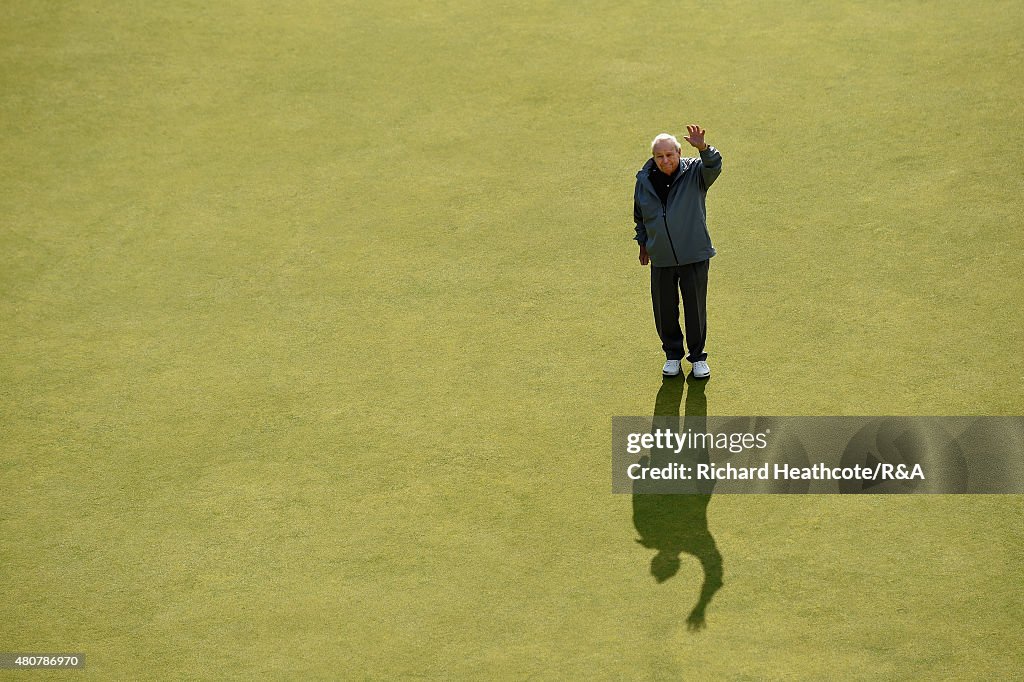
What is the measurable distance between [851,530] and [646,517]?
3.59 feet

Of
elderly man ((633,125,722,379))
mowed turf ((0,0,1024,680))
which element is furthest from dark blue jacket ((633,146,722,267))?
mowed turf ((0,0,1024,680))

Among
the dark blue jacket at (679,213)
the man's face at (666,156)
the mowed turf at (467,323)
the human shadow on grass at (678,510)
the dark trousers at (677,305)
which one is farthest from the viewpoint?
the dark trousers at (677,305)

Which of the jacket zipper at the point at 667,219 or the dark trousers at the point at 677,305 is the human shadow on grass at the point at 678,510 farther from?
the jacket zipper at the point at 667,219

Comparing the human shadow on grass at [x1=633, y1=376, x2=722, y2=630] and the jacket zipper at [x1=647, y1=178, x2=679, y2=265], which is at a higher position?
the jacket zipper at [x1=647, y1=178, x2=679, y2=265]

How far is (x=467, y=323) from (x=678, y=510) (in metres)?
2.25

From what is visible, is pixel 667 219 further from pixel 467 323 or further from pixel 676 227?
pixel 467 323

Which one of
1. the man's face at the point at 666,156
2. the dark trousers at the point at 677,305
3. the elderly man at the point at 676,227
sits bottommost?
the dark trousers at the point at 677,305

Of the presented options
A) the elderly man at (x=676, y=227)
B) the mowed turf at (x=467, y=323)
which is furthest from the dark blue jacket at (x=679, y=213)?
the mowed turf at (x=467, y=323)

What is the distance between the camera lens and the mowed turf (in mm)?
6160

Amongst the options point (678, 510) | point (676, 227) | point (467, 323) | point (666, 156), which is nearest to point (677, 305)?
point (676, 227)

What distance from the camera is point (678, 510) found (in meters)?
6.74

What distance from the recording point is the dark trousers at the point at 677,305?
7414mm

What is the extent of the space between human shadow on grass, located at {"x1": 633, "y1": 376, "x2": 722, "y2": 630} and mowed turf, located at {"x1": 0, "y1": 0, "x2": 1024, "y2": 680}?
8 cm

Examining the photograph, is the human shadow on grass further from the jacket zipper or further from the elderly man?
the jacket zipper
